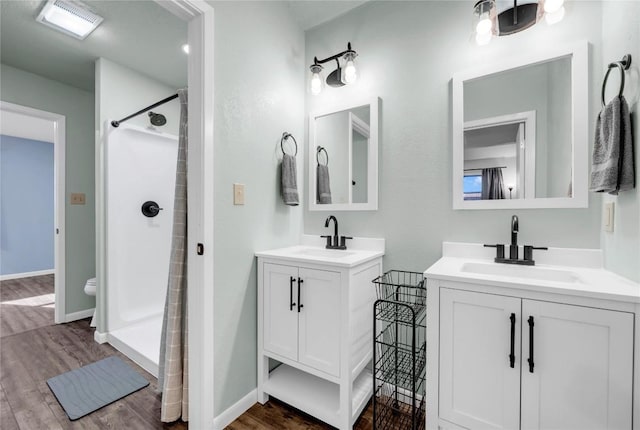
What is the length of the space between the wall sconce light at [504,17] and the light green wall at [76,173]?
3.89 m

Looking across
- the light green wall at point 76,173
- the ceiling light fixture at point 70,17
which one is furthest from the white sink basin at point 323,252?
the light green wall at point 76,173

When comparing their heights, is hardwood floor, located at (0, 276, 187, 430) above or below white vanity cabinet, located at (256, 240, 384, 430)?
below

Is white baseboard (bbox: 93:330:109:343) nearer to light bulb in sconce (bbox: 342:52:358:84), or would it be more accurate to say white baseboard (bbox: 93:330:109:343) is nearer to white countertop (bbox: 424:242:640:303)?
white countertop (bbox: 424:242:640:303)

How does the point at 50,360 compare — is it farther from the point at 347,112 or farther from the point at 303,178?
the point at 347,112

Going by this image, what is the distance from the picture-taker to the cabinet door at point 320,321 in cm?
147

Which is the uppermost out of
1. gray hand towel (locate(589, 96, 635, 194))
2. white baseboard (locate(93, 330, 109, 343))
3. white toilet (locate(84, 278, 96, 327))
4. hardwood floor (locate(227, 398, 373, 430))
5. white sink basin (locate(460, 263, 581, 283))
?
gray hand towel (locate(589, 96, 635, 194))

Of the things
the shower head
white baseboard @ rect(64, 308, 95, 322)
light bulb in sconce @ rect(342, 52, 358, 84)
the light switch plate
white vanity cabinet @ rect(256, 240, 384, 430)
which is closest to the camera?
the light switch plate

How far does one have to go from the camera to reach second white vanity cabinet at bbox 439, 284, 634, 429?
907mm

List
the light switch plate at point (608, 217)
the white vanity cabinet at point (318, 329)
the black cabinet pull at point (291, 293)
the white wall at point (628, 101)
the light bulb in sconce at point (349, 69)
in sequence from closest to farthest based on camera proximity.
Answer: the white wall at point (628, 101), the light switch plate at point (608, 217), the white vanity cabinet at point (318, 329), the black cabinet pull at point (291, 293), the light bulb in sconce at point (349, 69)

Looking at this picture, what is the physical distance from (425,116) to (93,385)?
282cm

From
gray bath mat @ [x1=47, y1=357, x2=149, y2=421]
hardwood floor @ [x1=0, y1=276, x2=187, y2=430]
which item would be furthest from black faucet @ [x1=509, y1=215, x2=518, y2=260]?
gray bath mat @ [x1=47, y1=357, x2=149, y2=421]

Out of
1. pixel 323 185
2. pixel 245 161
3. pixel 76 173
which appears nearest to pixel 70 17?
pixel 76 173

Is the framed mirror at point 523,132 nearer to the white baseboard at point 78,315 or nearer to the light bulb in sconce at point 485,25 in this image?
the light bulb in sconce at point 485,25

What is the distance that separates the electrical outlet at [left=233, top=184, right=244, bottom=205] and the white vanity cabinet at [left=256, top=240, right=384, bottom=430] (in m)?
0.36
